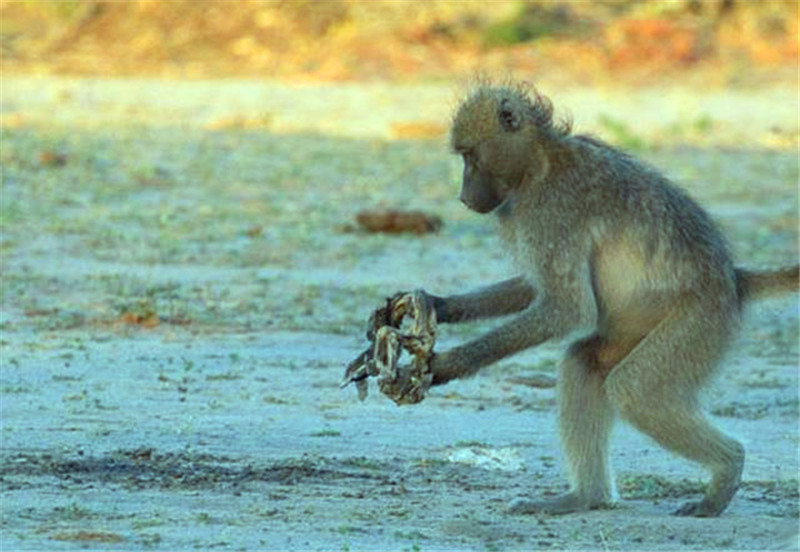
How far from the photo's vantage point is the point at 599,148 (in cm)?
732

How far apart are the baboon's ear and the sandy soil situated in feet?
3.18

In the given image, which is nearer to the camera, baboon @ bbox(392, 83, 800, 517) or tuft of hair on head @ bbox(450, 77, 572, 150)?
baboon @ bbox(392, 83, 800, 517)

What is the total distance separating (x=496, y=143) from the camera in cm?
734

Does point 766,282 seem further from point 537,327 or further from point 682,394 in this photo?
point 537,327

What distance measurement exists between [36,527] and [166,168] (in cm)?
872

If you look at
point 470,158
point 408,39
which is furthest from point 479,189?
point 408,39

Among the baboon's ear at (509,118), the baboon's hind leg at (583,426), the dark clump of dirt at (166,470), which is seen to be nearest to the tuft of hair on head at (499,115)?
the baboon's ear at (509,118)

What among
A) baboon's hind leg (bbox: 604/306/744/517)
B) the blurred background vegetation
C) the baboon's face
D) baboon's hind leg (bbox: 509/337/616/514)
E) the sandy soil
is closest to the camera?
the sandy soil

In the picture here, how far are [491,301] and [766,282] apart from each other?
885 mm

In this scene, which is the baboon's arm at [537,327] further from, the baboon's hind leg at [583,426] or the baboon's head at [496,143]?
the baboon's head at [496,143]

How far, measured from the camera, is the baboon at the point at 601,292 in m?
6.97

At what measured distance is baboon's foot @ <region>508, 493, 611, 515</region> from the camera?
7004 millimetres

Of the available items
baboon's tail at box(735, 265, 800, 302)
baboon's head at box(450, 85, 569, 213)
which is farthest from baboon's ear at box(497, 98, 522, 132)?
baboon's tail at box(735, 265, 800, 302)

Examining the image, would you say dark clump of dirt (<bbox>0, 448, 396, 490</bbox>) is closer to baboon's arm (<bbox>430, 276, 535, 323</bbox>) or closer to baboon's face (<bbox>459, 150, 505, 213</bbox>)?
baboon's arm (<bbox>430, 276, 535, 323</bbox>)
